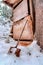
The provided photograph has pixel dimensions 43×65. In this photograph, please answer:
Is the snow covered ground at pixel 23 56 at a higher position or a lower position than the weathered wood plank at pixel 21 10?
lower

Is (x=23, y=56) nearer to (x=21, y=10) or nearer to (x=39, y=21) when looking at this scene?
(x=39, y=21)

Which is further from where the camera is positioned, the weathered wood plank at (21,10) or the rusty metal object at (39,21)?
the weathered wood plank at (21,10)

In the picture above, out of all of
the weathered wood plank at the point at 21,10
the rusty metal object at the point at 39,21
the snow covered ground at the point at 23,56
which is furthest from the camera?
the weathered wood plank at the point at 21,10

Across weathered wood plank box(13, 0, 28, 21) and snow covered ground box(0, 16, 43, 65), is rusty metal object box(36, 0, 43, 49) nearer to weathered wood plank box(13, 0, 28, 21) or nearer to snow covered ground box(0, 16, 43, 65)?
snow covered ground box(0, 16, 43, 65)

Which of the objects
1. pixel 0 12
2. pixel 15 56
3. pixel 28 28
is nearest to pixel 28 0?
pixel 28 28

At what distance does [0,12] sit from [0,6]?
0.24 m

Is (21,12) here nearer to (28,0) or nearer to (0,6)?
(28,0)

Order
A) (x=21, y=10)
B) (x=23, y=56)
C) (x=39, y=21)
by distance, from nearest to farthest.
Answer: (x=23, y=56), (x=39, y=21), (x=21, y=10)

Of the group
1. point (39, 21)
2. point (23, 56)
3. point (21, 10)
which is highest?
point (21, 10)

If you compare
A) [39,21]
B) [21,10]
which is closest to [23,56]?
[39,21]

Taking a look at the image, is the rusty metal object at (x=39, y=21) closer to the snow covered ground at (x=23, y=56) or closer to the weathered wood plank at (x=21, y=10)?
the snow covered ground at (x=23, y=56)

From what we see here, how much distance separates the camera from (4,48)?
3.28 meters

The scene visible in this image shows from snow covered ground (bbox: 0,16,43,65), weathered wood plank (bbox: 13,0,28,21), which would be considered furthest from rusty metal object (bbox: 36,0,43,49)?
weathered wood plank (bbox: 13,0,28,21)

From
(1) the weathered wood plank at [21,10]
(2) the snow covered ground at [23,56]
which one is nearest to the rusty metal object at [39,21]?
(2) the snow covered ground at [23,56]
